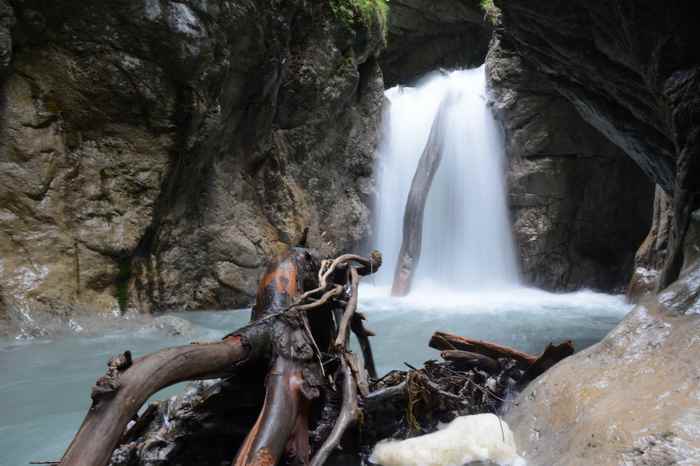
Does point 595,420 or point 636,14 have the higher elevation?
point 636,14

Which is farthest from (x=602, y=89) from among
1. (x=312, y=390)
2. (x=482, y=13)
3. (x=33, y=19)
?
(x=482, y=13)

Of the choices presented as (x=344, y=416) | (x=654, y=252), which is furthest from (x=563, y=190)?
(x=344, y=416)

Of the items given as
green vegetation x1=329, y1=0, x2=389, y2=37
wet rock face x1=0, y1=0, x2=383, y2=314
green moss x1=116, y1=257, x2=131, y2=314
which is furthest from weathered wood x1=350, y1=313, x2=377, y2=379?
green vegetation x1=329, y1=0, x2=389, y2=37

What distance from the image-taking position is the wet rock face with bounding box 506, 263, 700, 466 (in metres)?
1.57

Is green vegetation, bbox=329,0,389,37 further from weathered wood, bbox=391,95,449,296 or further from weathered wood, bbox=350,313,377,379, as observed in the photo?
weathered wood, bbox=350,313,377,379

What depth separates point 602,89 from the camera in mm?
5492

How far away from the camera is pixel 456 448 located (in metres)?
1.99

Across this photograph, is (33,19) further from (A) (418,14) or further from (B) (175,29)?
(A) (418,14)

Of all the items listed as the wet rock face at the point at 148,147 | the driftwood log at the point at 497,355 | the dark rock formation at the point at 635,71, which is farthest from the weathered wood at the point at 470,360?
the wet rock face at the point at 148,147

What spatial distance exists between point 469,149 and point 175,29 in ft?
27.2

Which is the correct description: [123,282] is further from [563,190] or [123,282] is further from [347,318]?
[563,190]

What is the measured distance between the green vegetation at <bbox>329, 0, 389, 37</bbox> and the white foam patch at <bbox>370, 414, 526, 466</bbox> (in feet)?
28.9

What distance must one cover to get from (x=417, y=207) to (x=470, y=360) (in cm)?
834

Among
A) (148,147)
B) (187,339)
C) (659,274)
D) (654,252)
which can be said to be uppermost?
(148,147)
